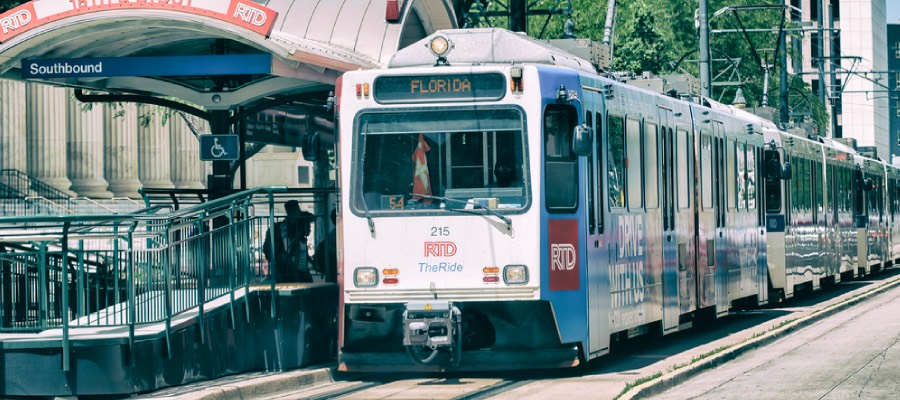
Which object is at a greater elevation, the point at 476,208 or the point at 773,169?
the point at 773,169

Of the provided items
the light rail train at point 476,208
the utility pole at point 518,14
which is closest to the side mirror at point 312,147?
the light rail train at point 476,208

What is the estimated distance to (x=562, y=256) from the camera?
571 inches

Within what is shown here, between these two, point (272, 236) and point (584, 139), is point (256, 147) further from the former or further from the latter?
point (584, 139)

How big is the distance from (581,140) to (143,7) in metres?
6.09

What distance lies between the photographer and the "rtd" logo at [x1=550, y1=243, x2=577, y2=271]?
14.4 metres

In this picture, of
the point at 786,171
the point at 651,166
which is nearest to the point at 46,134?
the point at 786,171

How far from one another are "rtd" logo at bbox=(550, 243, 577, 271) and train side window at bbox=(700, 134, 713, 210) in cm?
564

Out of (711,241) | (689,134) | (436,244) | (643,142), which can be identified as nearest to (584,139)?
(436,244)

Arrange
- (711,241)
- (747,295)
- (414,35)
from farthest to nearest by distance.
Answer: (414,35)
(747,295)
(711,241)

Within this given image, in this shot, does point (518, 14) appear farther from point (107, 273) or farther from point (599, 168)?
point (107, 273)

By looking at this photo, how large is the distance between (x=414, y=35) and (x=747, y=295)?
6.63 m

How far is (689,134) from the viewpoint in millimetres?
19203

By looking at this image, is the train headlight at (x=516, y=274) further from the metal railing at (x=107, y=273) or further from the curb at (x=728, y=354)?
the metal railing at (x=107, y=273)

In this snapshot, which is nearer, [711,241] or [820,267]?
[711,241]
